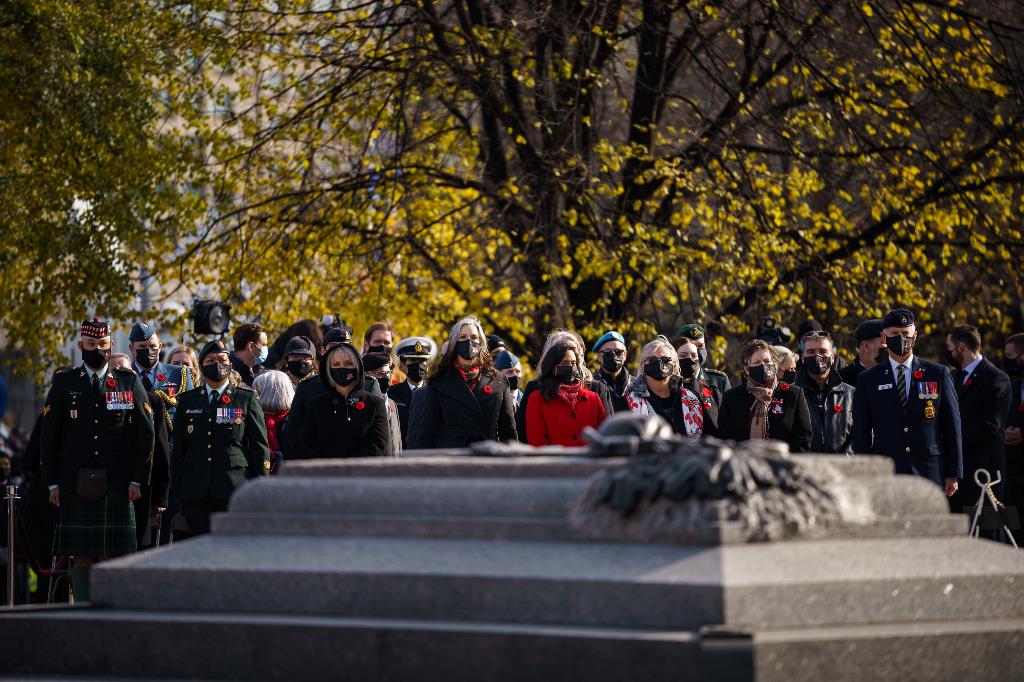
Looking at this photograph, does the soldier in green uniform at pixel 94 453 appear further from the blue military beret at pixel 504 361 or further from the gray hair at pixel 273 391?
the blue military beret at pixel 504 361

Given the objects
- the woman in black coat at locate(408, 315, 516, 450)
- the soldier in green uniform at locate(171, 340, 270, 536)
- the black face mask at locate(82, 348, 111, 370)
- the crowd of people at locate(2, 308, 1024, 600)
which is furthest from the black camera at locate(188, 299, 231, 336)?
the woman in black coat at locate(408, 315, 516, 450)

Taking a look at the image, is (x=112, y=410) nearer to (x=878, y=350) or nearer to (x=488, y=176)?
(x=878, y=350)

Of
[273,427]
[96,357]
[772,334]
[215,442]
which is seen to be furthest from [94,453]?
[772,334]

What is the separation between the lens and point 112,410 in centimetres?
1157

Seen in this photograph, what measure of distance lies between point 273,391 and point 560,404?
268cm

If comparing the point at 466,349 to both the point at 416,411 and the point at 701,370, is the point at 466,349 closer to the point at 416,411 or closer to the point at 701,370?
the point at 416,411

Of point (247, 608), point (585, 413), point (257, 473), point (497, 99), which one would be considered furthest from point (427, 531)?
point (497, 99)

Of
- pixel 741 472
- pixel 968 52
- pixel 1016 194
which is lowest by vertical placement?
pixel 741 472

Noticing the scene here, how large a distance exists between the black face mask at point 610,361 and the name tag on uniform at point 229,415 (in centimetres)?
269

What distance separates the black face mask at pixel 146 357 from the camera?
43.8 ft

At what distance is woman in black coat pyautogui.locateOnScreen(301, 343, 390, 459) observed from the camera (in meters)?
9.60

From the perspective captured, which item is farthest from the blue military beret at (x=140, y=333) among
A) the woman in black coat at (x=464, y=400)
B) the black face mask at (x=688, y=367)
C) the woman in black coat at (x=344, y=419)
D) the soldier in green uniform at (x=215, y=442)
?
the black face mask at (x=688, y=367)

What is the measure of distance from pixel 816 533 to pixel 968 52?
12.8 metres

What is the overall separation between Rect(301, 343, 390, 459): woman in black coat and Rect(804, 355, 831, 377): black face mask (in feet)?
12.3
